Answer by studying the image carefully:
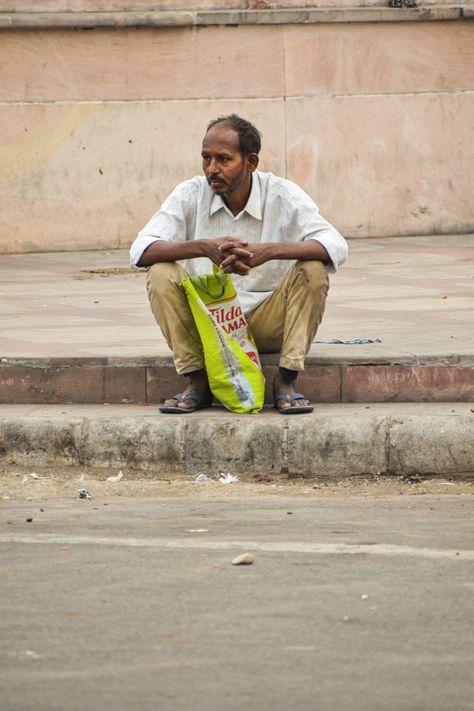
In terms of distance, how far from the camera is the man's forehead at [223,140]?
6.45 meters

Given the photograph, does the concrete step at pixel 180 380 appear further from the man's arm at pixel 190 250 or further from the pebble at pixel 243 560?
the pebble at pixel 243 560

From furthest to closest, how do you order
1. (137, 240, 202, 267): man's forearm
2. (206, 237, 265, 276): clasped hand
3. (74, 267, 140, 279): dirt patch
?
(74, 267, 140, 279): dirt patch
(137, 240, 202, 267): man's forearm
(206, 237, 265, 276): clasped hand

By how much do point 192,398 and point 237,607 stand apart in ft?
8.04

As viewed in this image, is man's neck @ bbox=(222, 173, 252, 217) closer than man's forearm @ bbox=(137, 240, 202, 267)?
No

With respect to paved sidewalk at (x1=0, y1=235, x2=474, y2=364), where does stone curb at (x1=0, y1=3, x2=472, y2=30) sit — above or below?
above

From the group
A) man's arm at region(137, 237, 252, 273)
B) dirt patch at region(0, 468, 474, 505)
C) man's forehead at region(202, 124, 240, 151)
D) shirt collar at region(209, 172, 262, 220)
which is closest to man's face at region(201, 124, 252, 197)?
man's forehead at region(202, 124, 240, 151)

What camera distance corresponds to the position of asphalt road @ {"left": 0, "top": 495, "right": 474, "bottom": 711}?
359cm

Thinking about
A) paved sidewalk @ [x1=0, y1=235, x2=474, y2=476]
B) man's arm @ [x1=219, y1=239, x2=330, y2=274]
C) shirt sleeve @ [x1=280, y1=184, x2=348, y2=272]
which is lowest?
paved sidewalk @ [x1=0, y1=235, x2=474, y2=476]

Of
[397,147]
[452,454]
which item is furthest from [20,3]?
[452,454]

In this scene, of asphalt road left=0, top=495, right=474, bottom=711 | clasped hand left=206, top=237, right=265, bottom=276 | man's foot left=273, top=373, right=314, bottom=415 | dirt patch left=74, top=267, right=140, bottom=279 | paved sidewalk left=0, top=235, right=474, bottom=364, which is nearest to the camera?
asphalt road left=0, top=495, right=474, bottom=711

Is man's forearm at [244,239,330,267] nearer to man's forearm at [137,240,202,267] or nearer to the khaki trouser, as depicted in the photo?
the khaki trouser

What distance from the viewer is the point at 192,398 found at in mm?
6602

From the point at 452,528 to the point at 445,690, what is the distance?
1605 mm

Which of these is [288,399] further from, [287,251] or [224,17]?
[224,17]
